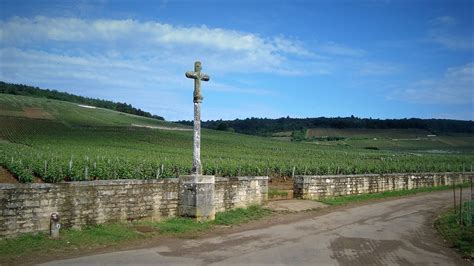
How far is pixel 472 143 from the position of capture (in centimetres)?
9975

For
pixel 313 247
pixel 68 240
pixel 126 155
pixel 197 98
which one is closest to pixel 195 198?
pixel 197 98

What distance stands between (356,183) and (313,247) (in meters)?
14.8

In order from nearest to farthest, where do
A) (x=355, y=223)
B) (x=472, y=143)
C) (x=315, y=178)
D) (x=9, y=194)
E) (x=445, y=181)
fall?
(x=9, y=194) → (x=355, y=223) → (x=315, y=178) → (x=445, y=181) → (x=472, y=143)

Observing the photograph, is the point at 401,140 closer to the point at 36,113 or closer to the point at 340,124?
the point at 340,124

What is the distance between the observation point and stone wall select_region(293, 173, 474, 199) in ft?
72.0

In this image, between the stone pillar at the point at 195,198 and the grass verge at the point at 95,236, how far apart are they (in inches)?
11.2

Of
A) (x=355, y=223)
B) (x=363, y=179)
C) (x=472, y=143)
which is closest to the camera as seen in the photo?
(x=355, y=223)

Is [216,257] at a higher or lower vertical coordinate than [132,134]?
lower

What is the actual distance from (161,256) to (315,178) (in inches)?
A: 545

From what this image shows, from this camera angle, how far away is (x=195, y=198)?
14.1m

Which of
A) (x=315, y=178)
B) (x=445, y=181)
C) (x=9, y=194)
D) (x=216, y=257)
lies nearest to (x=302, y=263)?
(x=216, y=257)

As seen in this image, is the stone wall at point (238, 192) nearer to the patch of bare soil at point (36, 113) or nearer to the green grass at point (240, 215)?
the green grass at point (240, 215)

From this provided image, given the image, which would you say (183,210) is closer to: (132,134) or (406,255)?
(406,255)

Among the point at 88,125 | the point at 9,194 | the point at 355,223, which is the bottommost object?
the point at 355,223
